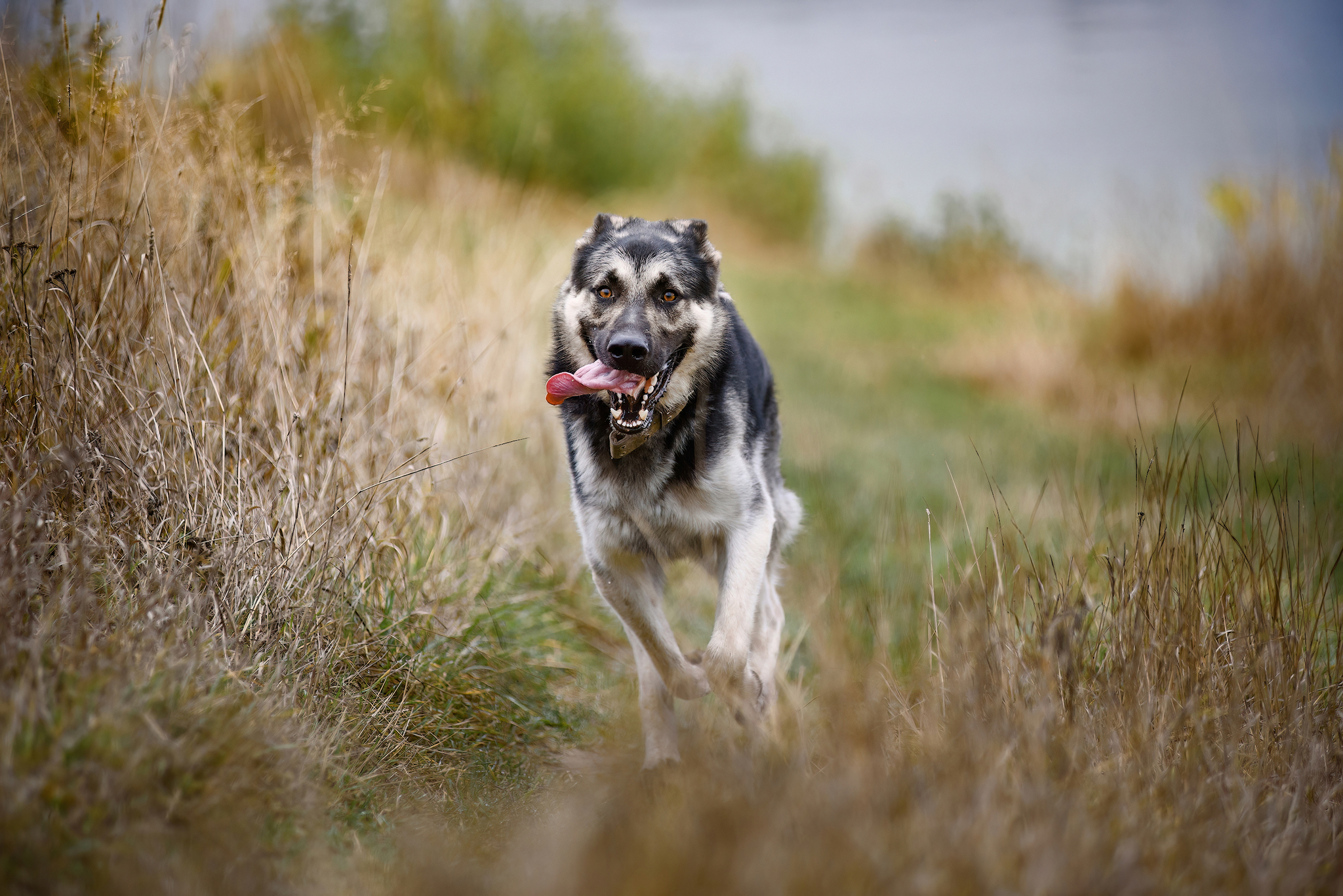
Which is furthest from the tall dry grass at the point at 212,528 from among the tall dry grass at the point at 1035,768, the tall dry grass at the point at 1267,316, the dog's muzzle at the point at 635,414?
the tall dry grass at the point at 1267,316

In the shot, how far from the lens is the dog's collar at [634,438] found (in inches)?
137

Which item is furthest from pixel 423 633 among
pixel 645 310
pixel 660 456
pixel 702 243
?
pixel 702 243

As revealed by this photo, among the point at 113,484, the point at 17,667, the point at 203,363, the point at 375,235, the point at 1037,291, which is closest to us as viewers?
the point at 17,667

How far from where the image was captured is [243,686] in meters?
2.83

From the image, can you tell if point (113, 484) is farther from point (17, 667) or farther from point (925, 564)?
point (925, 564)

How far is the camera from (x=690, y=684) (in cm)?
359

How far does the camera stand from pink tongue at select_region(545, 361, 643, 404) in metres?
3.42

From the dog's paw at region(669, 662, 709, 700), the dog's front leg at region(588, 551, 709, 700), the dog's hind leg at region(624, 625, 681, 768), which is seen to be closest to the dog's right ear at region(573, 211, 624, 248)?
the dog's front leg at region(588, 551, 709, 700)

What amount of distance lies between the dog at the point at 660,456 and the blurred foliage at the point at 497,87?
4.78 feet

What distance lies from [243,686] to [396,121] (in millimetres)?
9607

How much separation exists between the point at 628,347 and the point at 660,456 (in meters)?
0.50

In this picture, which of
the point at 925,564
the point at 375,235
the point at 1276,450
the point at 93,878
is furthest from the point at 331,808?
the point at 1276,450

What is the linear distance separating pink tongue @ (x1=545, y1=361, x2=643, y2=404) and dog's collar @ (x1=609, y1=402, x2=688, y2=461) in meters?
0.17

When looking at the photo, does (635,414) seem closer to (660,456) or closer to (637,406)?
(637,406)
